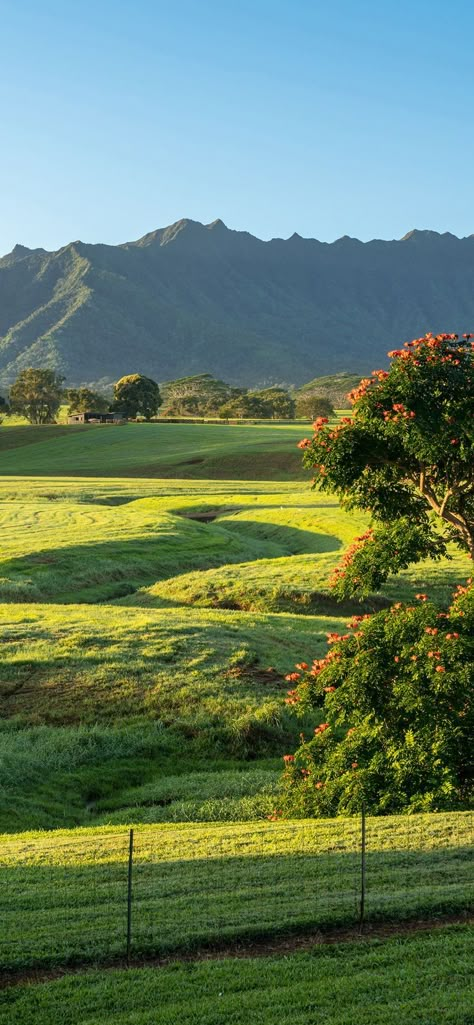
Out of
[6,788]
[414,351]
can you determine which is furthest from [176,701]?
[414,351]

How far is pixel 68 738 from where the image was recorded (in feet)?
88.7

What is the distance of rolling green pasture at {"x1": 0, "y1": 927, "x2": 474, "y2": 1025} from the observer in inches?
414

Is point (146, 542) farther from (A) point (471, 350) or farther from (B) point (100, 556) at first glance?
(A) point (471, 350)

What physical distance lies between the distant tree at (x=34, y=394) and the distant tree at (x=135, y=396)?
11.5 metres

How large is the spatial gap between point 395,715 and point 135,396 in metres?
165

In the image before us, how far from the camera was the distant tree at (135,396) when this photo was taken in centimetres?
18150

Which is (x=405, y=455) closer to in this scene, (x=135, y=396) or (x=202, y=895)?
(x=202, y=895)

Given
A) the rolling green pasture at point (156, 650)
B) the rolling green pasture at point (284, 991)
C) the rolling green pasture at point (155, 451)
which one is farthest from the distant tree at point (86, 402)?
the rolling green pasture at point (284, 991)

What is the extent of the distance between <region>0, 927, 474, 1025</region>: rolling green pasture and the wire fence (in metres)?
0.74

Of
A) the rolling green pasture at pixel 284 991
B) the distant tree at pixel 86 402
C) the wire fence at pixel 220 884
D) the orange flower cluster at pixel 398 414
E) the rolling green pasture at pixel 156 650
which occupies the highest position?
the distant tree at pixel 86 402

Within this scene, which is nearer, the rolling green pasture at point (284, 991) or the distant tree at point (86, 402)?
the rolling green pasture at point (284, 991)

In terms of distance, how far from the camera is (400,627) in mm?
20578

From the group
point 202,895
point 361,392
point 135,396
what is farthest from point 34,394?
point 202,895

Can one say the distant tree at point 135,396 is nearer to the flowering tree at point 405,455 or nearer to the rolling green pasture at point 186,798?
the rolling green pasture at point 186,798
